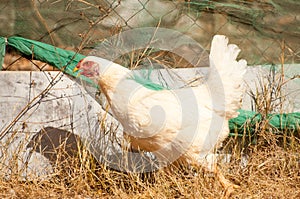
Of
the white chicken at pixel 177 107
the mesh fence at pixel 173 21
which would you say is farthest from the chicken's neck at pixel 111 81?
the mesh fence at pixel 173 21

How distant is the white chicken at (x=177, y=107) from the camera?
2619 millimetres

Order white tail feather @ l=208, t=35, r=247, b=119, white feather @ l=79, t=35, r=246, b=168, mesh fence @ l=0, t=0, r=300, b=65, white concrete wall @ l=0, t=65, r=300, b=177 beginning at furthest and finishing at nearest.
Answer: mesh fence @ l=0, t=0, r=300, b=65
white concrete wall @ l=0, t=65, r=300, b=177
white tail feather @ l=208, t=35, r=247, b=119
white feather @ l=79, t=35, r=246, b=168

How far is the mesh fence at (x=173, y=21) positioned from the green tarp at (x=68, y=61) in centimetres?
9

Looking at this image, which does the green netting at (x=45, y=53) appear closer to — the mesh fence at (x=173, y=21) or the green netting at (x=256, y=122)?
the mesh fence at (x=173, y=21)

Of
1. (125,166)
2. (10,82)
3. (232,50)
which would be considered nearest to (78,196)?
(125,166)

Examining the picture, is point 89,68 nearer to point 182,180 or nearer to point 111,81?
point 111,81

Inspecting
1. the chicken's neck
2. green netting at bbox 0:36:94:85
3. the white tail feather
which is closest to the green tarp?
green netting at bbox 0:36:94:85

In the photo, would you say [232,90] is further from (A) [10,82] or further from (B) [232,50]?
(A) [10,82]

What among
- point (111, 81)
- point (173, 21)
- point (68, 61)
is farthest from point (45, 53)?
point (173, 21)

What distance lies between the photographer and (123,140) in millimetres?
2904

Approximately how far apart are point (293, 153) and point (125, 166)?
2.95 ft

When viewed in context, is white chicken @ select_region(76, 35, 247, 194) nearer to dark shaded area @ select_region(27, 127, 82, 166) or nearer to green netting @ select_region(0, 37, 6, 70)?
dark shaded area @ select_region(27, 127, 82, 166)

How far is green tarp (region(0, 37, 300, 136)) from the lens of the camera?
3.10 metres

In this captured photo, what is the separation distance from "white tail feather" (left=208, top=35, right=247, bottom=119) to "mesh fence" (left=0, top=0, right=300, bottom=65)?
454mm
